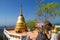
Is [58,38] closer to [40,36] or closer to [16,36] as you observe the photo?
[40,36]

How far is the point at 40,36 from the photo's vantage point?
31.4 ft

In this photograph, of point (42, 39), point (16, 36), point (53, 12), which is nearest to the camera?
point (42, 39)

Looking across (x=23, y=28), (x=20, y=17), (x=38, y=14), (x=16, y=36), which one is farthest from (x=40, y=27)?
(x=20, y=17)

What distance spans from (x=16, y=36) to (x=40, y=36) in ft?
19.6

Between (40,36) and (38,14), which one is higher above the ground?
(38,14)

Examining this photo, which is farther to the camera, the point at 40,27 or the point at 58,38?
the point at 40,27

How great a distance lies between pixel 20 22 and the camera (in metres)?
20.2

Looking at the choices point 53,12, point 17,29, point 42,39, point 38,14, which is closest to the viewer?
point 42,39

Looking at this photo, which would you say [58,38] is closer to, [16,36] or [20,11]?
[16,36]

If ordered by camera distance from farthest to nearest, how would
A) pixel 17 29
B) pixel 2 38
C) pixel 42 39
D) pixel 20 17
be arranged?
pixel 2 38, pixel 20 17, pixel 17 29, pixel 42 39

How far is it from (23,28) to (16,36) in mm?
4217

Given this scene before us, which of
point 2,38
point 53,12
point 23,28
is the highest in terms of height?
point 53,12

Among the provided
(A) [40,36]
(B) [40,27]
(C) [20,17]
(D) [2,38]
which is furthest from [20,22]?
(A) [40,36]

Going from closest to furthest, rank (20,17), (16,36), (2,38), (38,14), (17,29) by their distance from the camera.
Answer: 1. (38,14)
2. (16,36)
3. (17,29)
4. (20,17)
5. (2,38)
